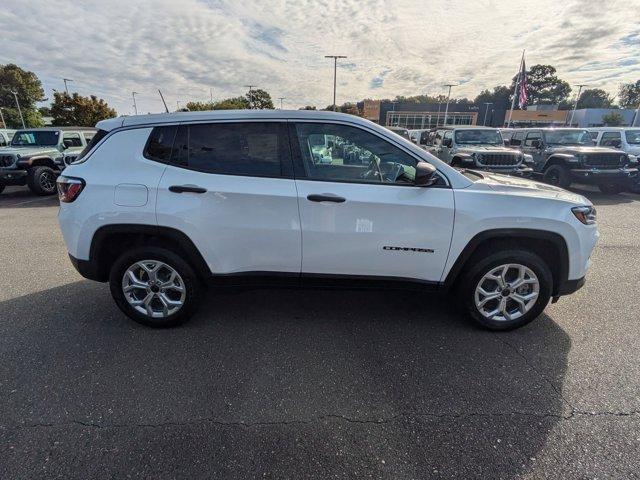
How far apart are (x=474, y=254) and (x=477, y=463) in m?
1.62

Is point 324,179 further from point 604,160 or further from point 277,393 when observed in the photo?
point 604,160

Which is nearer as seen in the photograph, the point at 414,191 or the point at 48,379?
the point at 48,379

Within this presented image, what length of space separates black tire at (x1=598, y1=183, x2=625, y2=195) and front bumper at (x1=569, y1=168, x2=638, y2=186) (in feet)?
0.56

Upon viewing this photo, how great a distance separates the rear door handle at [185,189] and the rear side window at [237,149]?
17cm

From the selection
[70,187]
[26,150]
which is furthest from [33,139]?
[70,187]

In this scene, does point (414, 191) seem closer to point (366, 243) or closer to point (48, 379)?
point (366, 243)

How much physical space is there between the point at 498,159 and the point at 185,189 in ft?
31.6

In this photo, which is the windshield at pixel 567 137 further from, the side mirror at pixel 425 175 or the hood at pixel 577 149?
the side mirror at pixel 425 175

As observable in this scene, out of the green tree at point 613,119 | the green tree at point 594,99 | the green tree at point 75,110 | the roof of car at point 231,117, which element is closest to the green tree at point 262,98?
the green tree at point 75,110

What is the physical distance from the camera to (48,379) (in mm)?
2539

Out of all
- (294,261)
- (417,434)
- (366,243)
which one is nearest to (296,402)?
(417,434)

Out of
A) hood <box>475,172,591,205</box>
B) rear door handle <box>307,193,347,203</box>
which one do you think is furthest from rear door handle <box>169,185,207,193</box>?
hood <box>475,172,591,205</box>

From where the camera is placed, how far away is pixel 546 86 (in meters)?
104

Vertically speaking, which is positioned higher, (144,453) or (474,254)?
(474,254)
